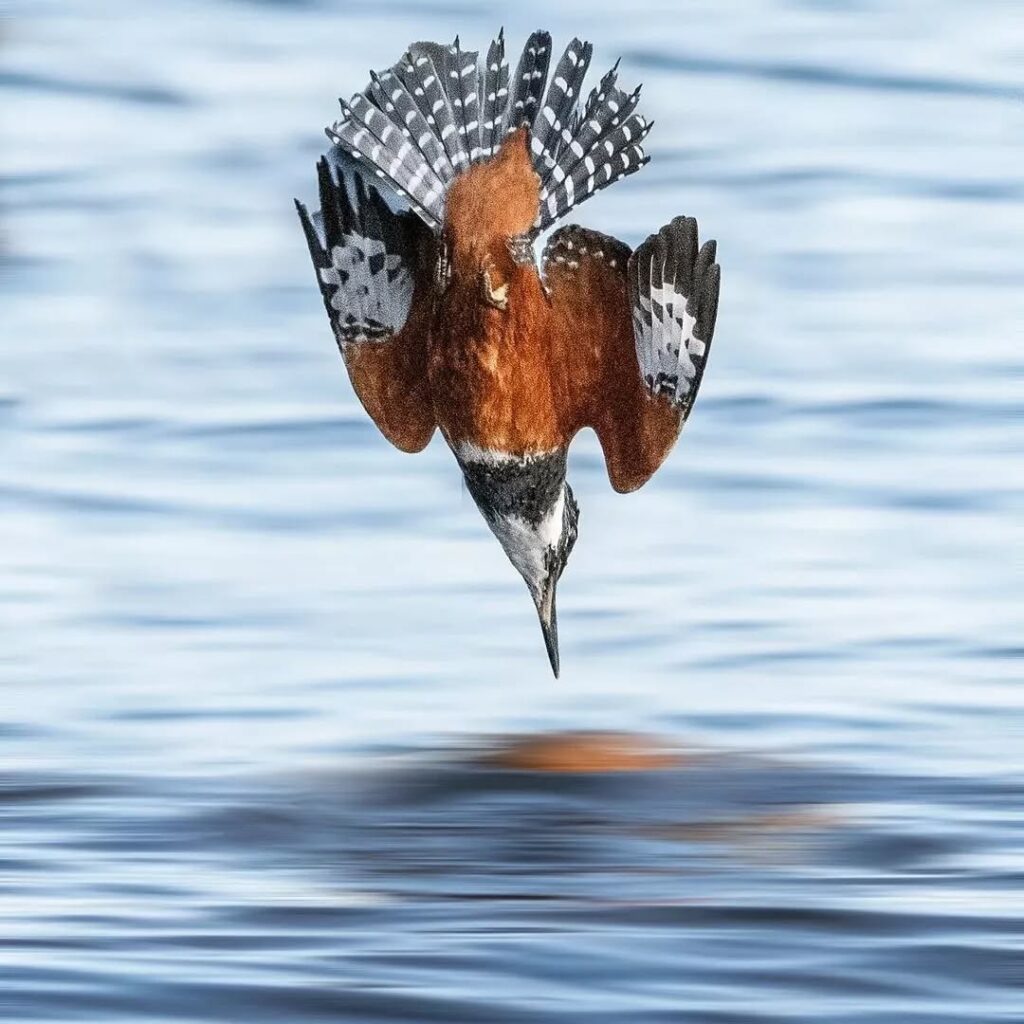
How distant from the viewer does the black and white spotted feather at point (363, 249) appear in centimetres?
659

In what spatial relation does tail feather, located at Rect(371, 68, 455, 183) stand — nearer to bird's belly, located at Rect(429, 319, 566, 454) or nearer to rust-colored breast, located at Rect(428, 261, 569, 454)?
rust-colored breast, located at Rect(428, 261, 569, 454)

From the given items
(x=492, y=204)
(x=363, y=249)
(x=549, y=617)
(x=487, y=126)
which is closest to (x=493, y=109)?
(x=487, y=126)

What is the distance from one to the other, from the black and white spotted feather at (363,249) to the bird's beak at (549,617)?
39.5 inches

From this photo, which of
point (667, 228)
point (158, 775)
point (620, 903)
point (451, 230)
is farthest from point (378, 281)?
point (620, 903)

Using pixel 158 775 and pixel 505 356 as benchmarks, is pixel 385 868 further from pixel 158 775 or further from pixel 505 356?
pixel 505 356

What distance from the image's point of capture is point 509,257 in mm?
6406

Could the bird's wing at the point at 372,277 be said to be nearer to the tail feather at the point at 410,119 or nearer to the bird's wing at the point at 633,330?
the tail feather at the point at 410,119

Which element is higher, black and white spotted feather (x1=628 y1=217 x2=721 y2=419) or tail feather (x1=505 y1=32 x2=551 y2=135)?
tail feather (x1=505 y1=32 x2=551 y2=135)

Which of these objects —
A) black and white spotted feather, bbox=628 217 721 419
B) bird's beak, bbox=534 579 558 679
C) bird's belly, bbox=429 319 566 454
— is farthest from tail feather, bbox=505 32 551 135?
bird's beak, bbox=534 579 558 679

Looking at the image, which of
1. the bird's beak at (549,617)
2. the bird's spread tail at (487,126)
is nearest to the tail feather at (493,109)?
the bird's spread tail at (487,126)

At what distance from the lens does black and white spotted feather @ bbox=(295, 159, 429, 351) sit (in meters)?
6.59

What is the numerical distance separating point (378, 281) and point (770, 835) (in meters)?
1.75

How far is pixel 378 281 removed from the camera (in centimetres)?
665

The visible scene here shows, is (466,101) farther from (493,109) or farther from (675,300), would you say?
(675,300)
